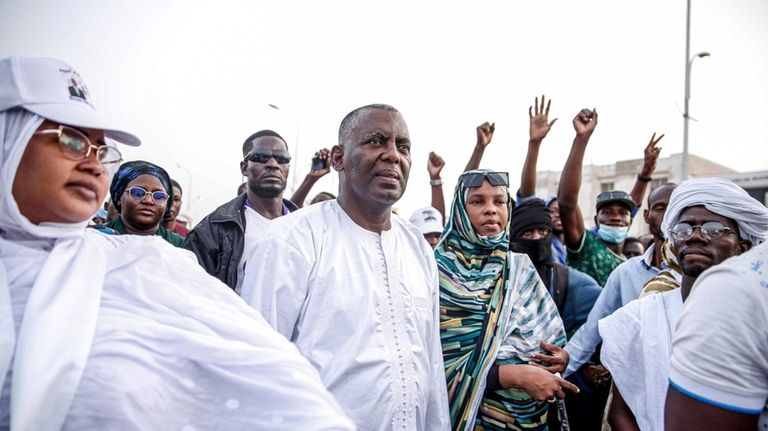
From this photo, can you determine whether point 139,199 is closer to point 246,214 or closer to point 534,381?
point 246,214

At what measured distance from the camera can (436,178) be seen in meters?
5.33

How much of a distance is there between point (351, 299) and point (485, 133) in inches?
126

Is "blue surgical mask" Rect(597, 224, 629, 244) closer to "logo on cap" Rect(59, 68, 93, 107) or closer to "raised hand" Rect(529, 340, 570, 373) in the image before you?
"raised hand" Rect(529, 340, 570, 373)

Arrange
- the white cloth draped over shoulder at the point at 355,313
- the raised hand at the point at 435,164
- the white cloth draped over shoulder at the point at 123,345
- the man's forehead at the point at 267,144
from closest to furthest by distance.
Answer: the white cloth draped over shoulder at the point at 123,345, the white cloth draped over shoulder at the point at 355,313, the man's forehead at the point at 267,144, the raised hand at the point at 435,164

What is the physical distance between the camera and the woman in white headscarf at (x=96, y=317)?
1.17 meters

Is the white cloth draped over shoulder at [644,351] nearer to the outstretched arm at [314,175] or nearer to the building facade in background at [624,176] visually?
the outstretched arm at [314,175]

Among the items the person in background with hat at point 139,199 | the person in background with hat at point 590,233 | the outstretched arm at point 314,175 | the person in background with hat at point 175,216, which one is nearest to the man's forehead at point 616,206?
the person in background with hat at point 590,233

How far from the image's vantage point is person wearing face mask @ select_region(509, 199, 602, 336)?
12.1 ft

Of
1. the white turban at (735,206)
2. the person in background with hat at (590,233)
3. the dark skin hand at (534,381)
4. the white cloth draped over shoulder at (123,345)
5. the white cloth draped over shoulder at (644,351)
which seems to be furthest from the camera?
the person in background with hat at (590,233)

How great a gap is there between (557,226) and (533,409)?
10.6 feet

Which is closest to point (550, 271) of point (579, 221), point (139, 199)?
point (579, 221)

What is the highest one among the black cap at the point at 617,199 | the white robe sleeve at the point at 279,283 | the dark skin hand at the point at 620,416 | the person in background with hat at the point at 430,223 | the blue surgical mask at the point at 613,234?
the white robe sleeve at the point at 279,283

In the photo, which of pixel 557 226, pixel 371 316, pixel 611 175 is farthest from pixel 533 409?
pixel 611 175

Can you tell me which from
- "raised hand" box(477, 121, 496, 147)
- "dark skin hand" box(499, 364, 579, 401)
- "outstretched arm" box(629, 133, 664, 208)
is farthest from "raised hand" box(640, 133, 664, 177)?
"dark skin hand" box(499, 364, 579, 401)
